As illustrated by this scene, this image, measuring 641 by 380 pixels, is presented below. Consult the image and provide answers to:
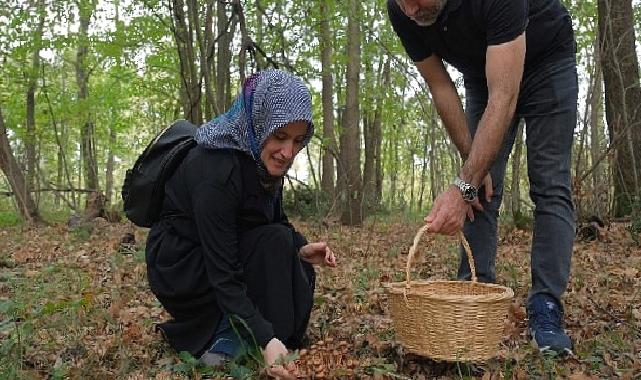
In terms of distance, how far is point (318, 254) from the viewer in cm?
283

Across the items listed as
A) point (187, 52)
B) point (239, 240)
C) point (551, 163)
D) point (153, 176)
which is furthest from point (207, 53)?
point (551, 163)

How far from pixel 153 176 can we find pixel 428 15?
4.39 feet

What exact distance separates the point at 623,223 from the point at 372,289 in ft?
14.6

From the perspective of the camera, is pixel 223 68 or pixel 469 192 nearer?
pixel 469 192

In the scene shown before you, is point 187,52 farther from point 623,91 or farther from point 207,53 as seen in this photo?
point 623,91

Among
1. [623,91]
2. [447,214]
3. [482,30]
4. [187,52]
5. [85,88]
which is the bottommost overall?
[447,214]

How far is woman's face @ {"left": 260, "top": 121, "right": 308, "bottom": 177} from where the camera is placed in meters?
2.52

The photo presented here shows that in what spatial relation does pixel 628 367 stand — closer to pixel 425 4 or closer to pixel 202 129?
pixel 425 4

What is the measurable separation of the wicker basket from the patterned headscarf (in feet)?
2.27

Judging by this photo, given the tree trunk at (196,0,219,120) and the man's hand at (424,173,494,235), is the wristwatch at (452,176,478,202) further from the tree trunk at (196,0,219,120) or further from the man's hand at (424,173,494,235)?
the tree trunk at (196,0,219,120)

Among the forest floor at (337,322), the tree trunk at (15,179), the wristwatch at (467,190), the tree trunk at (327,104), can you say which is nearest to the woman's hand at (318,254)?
the forest floor at (337,322)

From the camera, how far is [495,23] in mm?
2582

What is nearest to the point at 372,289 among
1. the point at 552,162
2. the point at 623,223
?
the point at 552,162

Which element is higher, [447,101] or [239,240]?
[447,101]
